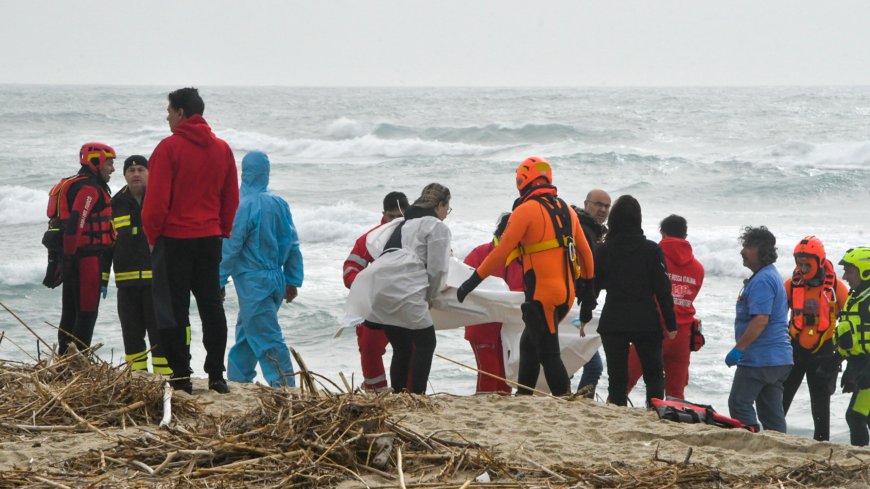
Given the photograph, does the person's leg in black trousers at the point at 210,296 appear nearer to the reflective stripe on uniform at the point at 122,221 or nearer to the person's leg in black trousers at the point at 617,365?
the reflective stripe on uniform at the point at 122,221

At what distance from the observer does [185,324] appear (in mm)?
5848


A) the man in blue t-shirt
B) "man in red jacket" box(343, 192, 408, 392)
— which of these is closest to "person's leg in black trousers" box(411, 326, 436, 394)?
"man in red jacket" box(343, 192, 408, 392)

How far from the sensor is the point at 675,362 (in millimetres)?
7062

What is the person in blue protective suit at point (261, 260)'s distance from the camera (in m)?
7.09

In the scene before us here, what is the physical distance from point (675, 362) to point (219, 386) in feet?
10.2

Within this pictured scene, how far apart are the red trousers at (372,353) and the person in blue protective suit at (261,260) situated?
531 millimetres

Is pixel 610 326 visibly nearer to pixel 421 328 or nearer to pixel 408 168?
pixel 421 328

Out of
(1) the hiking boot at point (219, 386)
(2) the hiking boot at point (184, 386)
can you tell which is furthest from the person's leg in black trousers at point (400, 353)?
(2) the hiking boot at point (184, 386)

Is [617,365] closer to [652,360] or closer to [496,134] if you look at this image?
[652,360]

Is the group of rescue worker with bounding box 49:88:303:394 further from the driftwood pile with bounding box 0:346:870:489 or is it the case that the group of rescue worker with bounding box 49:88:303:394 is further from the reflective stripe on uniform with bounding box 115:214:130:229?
the driftwood pile with bounding box 0:346:870:489

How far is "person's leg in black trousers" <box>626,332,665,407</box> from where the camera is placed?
651cm

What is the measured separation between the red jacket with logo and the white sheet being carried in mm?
84

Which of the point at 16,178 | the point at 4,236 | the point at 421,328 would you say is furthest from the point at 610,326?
the point at 16,178

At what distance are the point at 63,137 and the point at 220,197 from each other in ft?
125
